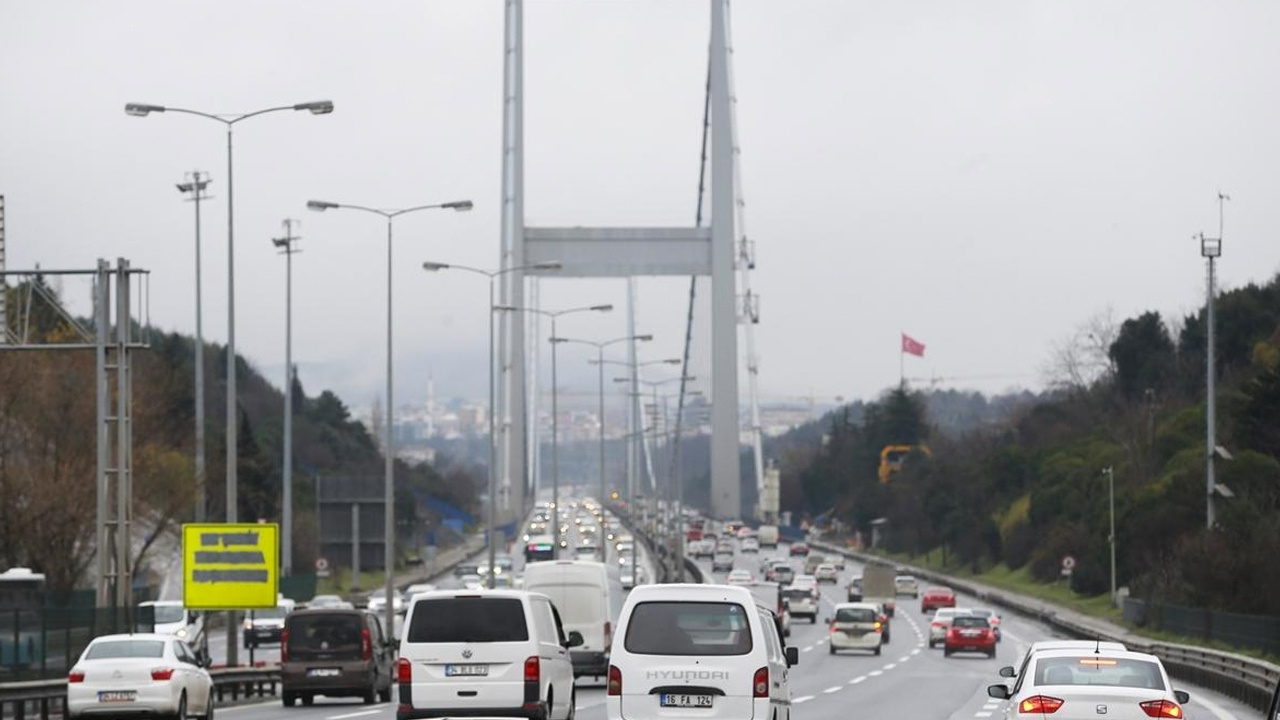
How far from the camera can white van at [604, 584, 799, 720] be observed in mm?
21047

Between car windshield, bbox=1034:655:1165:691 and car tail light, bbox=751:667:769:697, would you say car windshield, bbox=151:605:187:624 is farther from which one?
car windshield, bbox=1034:655:1165:691

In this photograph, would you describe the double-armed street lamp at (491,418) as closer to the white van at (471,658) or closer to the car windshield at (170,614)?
the car windshield at (170,614)

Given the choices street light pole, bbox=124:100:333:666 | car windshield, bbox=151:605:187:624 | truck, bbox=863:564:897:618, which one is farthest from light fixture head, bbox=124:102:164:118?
truck, bbox=863:564:897:618

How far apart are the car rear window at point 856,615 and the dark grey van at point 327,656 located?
25692 millimetres

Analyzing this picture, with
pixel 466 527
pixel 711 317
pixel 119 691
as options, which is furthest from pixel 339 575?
pixel 466 527

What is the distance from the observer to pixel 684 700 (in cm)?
2105

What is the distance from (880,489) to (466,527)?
3480 centimetres

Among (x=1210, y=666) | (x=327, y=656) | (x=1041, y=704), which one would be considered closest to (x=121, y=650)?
(x=327, y=656)

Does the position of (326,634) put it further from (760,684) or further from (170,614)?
(170,614)

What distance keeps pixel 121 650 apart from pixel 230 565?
633 inches

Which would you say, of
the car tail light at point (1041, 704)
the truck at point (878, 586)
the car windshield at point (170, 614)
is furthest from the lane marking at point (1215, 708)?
Answer: the truck at point (878, 586)

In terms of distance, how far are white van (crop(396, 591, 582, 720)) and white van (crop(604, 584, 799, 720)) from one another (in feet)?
13.1

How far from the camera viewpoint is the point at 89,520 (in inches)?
2437

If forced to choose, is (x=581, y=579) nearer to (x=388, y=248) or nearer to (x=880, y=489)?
(x=388, y=248)
